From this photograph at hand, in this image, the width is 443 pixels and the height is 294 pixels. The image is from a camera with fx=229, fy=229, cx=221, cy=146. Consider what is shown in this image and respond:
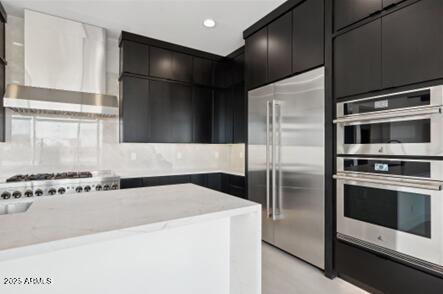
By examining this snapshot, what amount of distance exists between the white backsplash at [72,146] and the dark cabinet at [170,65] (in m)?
0.63

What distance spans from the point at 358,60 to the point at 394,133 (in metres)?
0.70

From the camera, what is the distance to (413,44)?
1.64m

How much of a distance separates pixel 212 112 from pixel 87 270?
338 cm

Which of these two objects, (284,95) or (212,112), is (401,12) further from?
(212,112)

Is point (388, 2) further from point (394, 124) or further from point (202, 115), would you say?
point (202, 115)

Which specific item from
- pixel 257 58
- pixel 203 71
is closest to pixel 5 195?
pixel 203 71

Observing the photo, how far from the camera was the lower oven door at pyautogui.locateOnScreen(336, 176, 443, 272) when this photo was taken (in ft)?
5.06

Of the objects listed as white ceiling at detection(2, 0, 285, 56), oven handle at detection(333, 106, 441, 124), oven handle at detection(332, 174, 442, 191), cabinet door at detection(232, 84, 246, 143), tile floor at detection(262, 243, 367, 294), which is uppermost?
white ceiling at detection(2, 0, 285, 56)

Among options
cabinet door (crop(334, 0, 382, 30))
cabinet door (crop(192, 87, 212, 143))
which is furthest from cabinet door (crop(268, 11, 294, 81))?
cabinet door (crop(192, 87, 212, 143))

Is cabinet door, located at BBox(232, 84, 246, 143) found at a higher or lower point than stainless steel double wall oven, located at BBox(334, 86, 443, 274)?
higher

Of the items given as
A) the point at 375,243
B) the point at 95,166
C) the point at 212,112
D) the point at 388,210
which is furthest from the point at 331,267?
the point at 95,166

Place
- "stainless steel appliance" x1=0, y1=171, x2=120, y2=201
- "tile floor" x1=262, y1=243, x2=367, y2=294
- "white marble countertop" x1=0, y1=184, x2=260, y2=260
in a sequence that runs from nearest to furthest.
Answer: "white marble countertop" x1=0, y1=184, x2=260, y2=260, "tile floor" x1=262, y1=243, x2=367, y2=294, "stainless steel appliance" x1=0, y1=171, x2=120, y2=201

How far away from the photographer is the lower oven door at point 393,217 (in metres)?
1.54

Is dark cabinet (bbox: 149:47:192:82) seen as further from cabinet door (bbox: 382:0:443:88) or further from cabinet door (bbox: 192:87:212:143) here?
cabinet door (bbox: 382:0:443:88)
